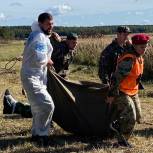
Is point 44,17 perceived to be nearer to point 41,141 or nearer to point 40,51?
point 40,51

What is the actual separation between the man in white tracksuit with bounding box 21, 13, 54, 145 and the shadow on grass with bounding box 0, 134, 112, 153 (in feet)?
1.63

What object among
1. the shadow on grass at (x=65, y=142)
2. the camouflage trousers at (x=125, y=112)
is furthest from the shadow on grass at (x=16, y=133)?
the camouflage trousers at (x=125, y=112)

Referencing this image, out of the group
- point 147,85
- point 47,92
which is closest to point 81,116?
point 47,92

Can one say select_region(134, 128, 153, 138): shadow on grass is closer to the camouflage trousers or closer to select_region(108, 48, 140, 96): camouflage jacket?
the camouflage trousers

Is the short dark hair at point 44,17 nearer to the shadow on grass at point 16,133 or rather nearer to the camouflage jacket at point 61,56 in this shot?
the camouflage jacket at point 61,56

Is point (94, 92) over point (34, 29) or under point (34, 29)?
under

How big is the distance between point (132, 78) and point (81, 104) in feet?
3.72

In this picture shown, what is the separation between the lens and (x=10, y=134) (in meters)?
8.96

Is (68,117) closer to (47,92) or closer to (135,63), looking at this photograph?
(47,92)

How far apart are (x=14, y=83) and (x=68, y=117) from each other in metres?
8.94

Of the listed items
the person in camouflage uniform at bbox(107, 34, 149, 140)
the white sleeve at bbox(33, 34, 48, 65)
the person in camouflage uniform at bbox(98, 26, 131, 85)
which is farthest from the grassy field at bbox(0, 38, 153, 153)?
the white sleeve at bbox(33, 34, 48, 65)

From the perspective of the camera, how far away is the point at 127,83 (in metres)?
7.59

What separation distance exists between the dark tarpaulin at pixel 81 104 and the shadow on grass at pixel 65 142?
0.16 m

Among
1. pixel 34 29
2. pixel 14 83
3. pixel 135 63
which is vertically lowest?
pixel 14 83
